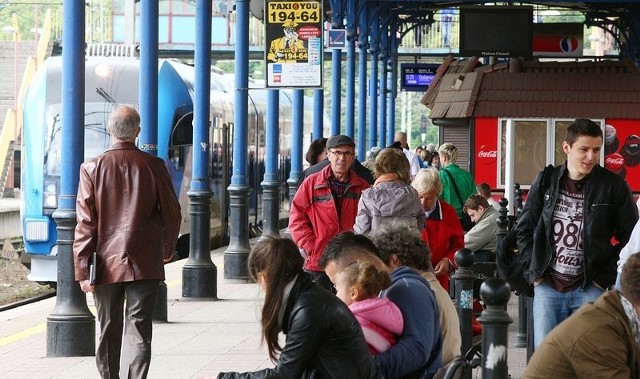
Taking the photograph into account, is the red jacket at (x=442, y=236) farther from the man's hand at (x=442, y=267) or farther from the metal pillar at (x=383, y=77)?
the metal pillar at (x=383, y=77)

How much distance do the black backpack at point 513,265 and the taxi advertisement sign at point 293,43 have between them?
928 cm

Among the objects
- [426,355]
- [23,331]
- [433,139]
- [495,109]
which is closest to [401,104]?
[433,139]

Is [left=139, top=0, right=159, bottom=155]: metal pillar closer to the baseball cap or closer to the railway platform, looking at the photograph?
the railway platform

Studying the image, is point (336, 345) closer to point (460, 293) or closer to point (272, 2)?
point (460, 293)

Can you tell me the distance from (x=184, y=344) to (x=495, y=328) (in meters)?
6.76

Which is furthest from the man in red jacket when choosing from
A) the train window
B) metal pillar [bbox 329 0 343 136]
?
metal pillar [bbox 329 0 343 136]

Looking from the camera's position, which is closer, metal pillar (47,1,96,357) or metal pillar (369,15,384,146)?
metal pillar (47,1,96,357)

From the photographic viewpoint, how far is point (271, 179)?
20.2 meters

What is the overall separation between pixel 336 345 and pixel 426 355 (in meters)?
0.72

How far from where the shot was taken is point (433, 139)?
106688 mm

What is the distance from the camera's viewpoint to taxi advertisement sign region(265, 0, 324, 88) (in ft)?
55.5

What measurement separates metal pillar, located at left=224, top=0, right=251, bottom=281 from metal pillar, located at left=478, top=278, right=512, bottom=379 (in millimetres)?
12603

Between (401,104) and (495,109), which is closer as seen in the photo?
(495,109)

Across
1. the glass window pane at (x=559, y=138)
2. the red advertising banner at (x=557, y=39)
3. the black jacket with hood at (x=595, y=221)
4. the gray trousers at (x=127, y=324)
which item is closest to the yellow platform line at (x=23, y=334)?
the gray trousers at (x=127, y=324)
